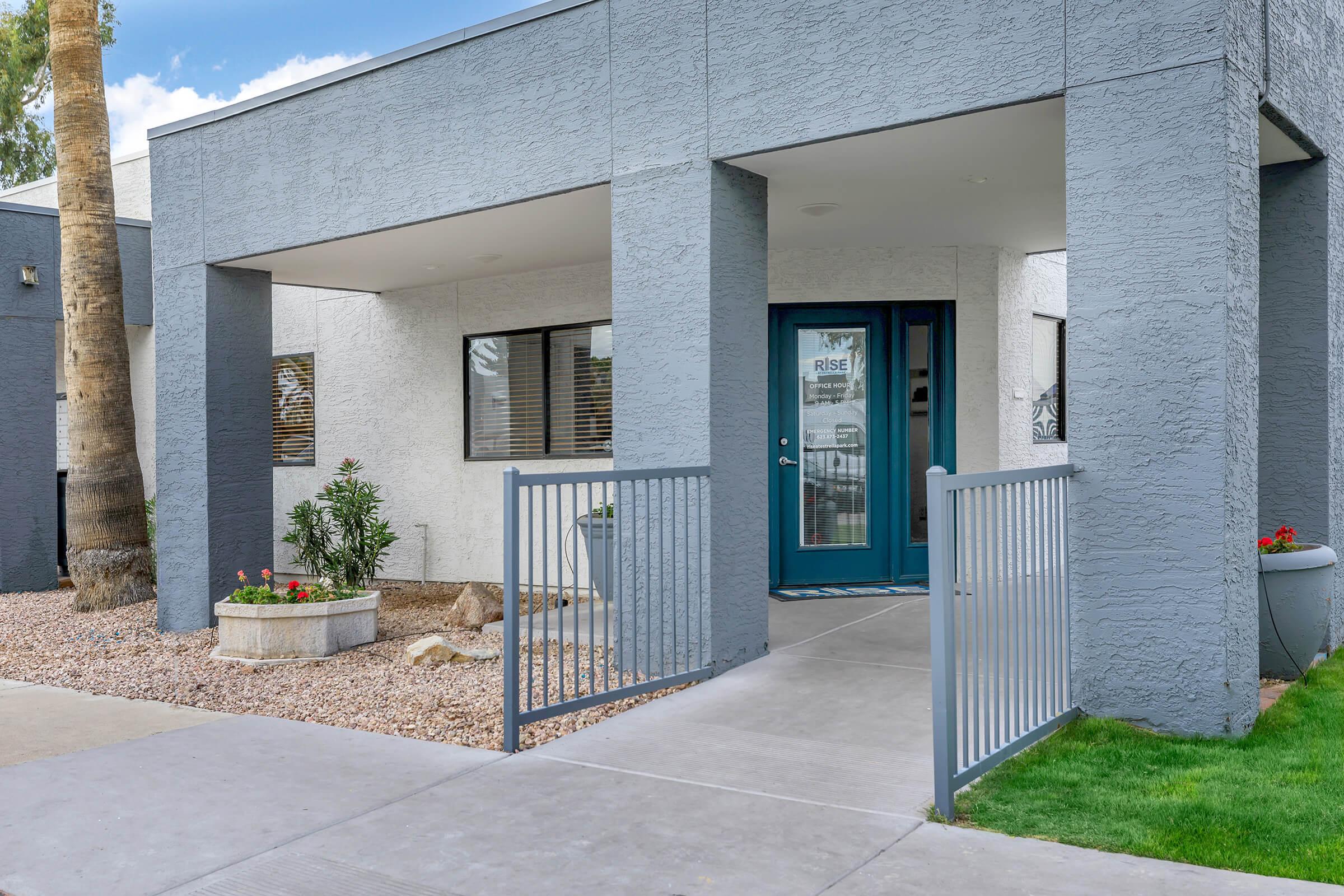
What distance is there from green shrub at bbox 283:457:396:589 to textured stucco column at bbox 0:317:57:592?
2779mm

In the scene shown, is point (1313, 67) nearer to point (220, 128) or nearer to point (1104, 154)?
point (1104, 154)

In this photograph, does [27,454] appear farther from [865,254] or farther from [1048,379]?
[1048,379]

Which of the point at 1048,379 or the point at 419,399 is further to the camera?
the point at 419,399

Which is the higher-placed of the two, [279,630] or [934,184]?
[934,184]

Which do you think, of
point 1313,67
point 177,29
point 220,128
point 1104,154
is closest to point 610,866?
point 1104,154

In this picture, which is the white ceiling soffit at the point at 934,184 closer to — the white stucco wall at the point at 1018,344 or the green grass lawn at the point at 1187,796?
the white stucco wall at the point at 1018,344

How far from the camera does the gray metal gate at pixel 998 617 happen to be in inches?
140

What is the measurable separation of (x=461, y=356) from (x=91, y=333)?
314 centimetres

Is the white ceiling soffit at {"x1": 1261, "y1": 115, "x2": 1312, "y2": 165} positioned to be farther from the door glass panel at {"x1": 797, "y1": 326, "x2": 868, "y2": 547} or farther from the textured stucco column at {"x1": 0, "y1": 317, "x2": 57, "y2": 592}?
the textured stucco column at {"x1": 0, "y1": 317, "x2": 57, "y2": 592}

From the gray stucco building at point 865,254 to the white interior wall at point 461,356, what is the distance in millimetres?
47

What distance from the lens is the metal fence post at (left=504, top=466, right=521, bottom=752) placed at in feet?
14.5

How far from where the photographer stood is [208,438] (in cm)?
820

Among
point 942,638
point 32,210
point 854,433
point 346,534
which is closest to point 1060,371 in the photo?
point 854,433

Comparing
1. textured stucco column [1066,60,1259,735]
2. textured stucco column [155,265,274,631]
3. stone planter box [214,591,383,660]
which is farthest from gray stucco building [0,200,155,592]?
textured stucco column [1066,60,1259,735]
